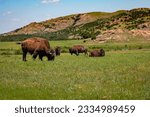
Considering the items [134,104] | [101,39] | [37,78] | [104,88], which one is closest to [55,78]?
[37,78]

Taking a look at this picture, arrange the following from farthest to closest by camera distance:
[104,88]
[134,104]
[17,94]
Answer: [104,88], [17,94], [134,104]

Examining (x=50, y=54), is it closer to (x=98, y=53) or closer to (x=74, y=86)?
(x=98, y=53)

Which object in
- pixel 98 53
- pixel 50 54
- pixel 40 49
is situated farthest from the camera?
pixel 98 53

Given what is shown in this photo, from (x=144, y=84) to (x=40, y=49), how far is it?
20102 mm

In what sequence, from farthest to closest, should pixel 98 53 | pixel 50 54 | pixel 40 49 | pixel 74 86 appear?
pixel 98 53, pixel 40 49, pixel 50 54, pixel 74 86

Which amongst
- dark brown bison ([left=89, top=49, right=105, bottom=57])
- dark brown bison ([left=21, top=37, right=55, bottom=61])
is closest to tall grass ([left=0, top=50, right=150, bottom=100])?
dark brown bison ([left=21, top=37, right=55, bottom=61])

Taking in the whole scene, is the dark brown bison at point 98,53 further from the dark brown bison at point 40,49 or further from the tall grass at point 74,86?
the tall grass at point 74,86

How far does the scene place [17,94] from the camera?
16.3 meters

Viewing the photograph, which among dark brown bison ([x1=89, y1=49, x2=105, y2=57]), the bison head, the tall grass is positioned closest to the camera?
the tall grass

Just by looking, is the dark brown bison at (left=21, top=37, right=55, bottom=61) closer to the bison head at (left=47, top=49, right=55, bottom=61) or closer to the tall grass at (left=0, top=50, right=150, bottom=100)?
the bison head at (left=47, top=49, right=55, bottom=61)

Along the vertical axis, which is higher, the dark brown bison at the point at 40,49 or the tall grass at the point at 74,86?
the dark brown bison at the point at 40,49


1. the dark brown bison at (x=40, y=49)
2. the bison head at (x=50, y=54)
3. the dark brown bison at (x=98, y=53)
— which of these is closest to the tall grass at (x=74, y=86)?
the bison head at (x=50, y=54)

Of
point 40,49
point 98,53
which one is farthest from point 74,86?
point 98,53

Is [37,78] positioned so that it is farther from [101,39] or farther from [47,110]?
[101,39]
